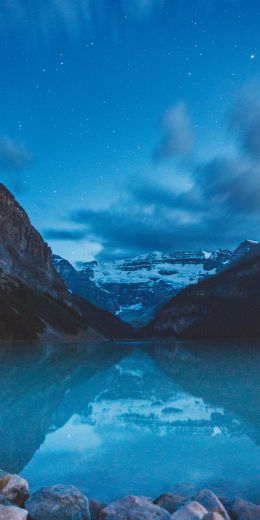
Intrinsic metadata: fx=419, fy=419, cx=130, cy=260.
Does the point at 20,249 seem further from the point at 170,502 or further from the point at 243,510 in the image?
the point at 243,510

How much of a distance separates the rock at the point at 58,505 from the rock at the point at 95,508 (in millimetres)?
264

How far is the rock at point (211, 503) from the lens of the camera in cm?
778

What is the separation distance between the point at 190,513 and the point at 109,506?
5.62ft

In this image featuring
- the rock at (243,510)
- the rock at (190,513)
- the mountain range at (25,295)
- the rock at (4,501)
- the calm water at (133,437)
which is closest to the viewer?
the rock at (190,513)

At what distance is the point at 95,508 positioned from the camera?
8.38m

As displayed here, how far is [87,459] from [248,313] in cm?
17622

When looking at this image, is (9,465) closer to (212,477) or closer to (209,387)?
(212,477)

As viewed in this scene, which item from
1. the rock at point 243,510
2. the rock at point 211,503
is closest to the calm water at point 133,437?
the rock at point 211,503

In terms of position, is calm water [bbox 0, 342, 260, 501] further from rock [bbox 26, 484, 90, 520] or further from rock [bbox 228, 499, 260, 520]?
rock [bbox 26, 484, 90, 520]

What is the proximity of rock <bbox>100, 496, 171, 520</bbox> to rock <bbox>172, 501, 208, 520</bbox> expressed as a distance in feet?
1.27

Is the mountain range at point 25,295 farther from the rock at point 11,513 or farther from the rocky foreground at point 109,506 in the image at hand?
the rock at point 11,513

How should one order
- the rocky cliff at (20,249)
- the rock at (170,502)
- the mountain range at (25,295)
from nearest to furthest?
the rock at (170,502), the mountain range at (25,295), the rocky cliff at (20,249)

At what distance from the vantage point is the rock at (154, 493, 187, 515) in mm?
8367

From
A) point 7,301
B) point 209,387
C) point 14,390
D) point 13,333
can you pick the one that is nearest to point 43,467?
point 14,390
